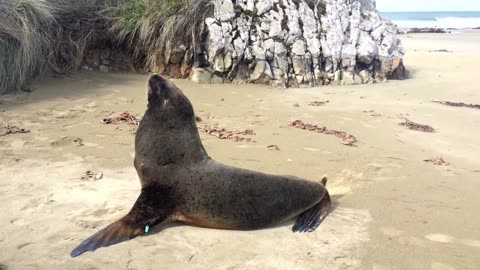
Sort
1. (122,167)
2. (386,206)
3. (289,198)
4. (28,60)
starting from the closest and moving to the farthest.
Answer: (289,198) < (386,206) < (122,167) < (28,60)

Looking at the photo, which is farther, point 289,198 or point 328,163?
point 328,163

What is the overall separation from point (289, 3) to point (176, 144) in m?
7.18

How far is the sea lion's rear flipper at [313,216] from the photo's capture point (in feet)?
12.6

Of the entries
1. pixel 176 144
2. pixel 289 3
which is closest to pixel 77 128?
pixel 176 144

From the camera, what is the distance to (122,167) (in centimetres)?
515

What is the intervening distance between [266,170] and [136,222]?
6.42 feet

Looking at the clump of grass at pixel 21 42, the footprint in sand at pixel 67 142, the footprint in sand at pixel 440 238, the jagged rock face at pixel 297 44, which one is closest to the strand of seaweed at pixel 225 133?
the footprint in sand at pixel 67 142

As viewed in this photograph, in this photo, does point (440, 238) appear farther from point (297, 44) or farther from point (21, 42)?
point (21, 42)

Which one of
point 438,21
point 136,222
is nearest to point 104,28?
point 136,222

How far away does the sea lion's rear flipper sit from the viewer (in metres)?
3.84

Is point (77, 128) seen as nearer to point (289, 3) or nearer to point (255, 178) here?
point (255, 178)

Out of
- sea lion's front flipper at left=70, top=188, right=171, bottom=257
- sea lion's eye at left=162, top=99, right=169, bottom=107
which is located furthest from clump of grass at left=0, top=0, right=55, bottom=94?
sea lion's front flipper at left=70, top=188, right=171, bottom=257

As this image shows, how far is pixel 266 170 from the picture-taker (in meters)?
5.20

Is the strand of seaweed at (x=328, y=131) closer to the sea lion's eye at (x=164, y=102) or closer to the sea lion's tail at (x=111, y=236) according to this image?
the sea lion's eye at (x=164, y=102)
